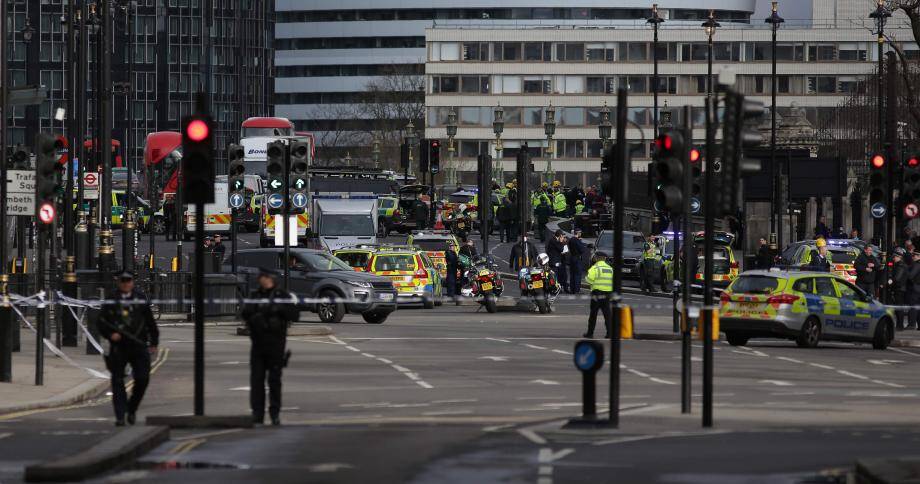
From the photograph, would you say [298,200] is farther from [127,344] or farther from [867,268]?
[127,344]

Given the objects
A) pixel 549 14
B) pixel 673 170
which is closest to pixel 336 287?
pixel 673 170

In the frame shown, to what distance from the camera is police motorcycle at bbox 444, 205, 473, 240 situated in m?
65.7

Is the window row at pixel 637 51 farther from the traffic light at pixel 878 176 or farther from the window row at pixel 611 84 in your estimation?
Result: the traffic light at pixel 878 176

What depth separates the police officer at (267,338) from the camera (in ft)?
65.4

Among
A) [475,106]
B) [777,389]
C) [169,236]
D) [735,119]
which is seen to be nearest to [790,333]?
[777,389]

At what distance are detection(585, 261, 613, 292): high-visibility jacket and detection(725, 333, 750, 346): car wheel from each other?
7.30ft

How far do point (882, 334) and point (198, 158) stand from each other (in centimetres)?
1824

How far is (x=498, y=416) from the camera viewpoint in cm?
2152

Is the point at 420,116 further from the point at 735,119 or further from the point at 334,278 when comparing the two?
the point at 735,119

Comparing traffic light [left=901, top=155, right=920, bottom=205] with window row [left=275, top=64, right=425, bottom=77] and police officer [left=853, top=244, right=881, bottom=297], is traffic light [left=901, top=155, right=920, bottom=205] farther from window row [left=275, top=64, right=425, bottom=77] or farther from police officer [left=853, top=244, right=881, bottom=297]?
window row [left=275, top=64, right=425, bottom=77]

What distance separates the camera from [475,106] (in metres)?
151

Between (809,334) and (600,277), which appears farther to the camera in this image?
(600,277)

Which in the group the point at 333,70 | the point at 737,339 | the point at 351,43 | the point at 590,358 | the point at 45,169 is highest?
the point at 351,43

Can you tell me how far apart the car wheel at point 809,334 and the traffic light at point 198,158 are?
16566 mm
